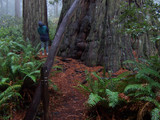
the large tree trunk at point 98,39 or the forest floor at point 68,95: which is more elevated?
the large tree trunk at point 98,39

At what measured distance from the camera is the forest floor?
3.34m

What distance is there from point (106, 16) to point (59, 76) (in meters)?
2.89

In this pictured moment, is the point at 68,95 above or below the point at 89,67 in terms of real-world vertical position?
below

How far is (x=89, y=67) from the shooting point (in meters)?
5.78

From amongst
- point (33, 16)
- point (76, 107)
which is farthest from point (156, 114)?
point (33, 16)

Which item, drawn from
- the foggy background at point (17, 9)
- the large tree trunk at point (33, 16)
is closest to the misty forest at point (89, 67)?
the large tree trunk at point (33, 16)

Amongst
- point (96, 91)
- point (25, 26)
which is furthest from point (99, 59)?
point (25, 26)

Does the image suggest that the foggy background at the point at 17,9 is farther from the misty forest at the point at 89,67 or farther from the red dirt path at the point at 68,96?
the red dirt path at the point at 68,96

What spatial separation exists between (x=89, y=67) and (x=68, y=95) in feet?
5.77

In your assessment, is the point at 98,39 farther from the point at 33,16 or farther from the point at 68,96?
the point at 33,16

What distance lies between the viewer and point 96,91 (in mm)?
3047

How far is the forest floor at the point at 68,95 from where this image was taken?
132 inches

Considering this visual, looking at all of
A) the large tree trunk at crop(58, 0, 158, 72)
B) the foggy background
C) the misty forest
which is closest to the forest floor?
the misty forest

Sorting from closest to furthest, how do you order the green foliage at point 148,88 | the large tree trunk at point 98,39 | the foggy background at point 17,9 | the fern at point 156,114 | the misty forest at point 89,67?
the fern at point 156,114, the green foliage at point 148,88, the misty forest at point 89,67, the large tree trunk at point 98,39, the foggy background at point 17,9
